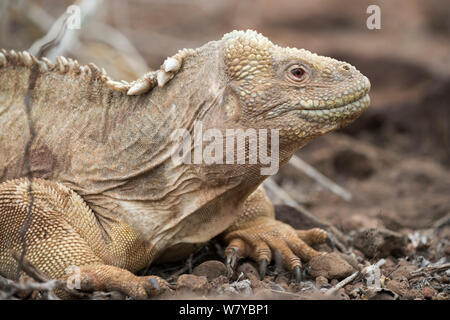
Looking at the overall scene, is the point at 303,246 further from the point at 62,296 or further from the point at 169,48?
the point at 169,48

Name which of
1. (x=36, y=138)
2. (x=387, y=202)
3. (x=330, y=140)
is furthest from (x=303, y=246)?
(x=330, y=140)

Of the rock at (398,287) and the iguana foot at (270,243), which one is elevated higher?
the iguana foot at (270,243)

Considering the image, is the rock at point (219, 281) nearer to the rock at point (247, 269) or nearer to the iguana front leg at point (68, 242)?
the rock at point (247, 269)

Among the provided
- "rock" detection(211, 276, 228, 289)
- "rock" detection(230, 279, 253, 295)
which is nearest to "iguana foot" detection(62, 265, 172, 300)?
"rock" detection(211, 276, 228, 289)

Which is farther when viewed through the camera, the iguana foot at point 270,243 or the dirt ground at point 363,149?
the iguana foot at point 270,243

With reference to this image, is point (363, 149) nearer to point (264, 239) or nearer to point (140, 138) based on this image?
point (264, 239)

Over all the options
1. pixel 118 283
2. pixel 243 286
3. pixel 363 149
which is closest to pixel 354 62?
pixel 363 149

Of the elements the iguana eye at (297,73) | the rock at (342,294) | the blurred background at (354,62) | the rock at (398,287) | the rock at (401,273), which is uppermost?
the blurred background at (354,62)

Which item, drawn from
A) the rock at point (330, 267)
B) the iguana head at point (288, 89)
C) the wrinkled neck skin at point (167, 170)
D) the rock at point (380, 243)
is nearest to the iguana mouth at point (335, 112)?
the iguana head at point (288, 89)

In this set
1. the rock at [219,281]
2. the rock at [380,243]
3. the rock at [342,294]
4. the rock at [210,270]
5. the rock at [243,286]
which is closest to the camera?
the rock at [342,294]
